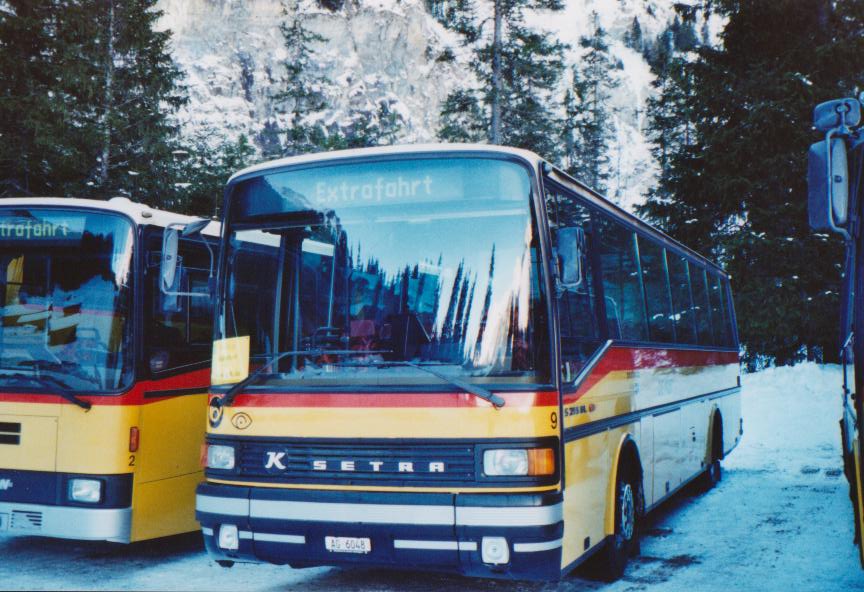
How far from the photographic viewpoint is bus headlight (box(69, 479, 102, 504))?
6.65 metres

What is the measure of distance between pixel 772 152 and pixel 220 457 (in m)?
20.4

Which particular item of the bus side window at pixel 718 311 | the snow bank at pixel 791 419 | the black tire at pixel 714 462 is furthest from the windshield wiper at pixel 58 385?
the snow bank at pixel 791 419

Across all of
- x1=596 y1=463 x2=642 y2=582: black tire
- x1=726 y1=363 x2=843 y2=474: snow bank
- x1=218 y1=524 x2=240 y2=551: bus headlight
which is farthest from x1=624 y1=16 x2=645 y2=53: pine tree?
x1=218 y1=524 x2=240 y2=551: bus headlight

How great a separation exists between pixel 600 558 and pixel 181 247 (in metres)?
4.58

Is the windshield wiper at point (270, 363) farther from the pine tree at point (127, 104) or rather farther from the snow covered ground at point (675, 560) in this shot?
the pine tree at point (127, 104)

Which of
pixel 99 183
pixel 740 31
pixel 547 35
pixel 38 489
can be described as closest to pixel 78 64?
pixel 99 183

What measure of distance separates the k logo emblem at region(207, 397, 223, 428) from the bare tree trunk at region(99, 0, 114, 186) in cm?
2022

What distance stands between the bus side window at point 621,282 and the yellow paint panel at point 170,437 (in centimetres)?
384

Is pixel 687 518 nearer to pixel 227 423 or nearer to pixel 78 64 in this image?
pixel 227 423

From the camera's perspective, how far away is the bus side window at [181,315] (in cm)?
713

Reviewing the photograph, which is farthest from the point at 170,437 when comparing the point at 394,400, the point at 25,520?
the point at 394,400

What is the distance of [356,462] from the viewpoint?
5289 mm

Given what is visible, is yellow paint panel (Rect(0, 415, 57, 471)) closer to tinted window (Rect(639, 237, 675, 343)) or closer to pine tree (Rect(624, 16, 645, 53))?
tinted window (Rect(639, 237, 675, 343))

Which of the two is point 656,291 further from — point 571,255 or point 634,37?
point 634,37
